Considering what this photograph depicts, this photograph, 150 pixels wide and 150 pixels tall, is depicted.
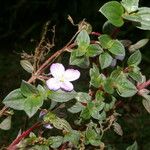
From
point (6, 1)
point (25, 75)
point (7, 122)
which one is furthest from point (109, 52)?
point (6, 1)

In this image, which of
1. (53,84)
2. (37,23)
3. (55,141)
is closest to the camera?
(53,84)

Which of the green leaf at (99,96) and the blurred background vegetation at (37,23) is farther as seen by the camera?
the blurred background vegetation at (37,23)

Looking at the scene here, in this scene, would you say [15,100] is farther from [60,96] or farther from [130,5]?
[130,5]

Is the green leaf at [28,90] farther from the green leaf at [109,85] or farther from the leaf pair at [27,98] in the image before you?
the green leaf at [109,85]

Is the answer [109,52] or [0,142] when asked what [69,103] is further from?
[0,142]

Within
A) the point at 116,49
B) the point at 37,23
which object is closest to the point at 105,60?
the point at 116,49

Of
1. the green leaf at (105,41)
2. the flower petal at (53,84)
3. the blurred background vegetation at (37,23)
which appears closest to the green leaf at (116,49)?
the green leaf at (105,41)

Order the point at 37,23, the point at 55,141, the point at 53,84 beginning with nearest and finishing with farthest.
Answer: the point at 53,84 → the point at 55,141 → the point at 37,23
